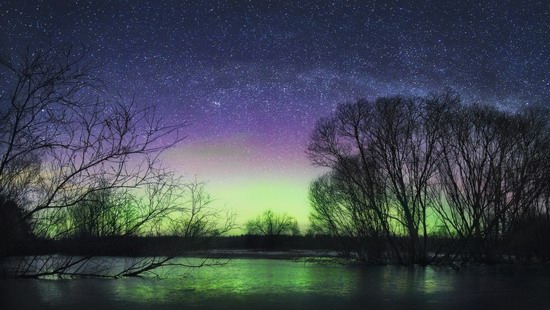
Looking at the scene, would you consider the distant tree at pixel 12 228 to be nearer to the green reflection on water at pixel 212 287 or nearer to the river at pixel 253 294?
the river at pixel 253 294

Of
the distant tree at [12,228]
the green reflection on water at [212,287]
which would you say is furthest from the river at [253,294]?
the distant tree at [12,228]

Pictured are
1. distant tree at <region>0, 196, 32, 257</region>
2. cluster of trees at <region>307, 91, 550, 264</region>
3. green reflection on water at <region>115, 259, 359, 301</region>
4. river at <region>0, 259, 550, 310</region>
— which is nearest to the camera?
river at <region>0, 259, 550, 310</region>

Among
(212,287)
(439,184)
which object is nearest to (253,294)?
(212,287)

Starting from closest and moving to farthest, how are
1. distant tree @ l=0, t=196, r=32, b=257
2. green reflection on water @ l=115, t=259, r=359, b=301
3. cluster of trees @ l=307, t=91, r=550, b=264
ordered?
green reflection on water @ l=115, t=259, r=359, b=301 → distant tree @ l=0, t=196, r=32, b=257 → cluster of trees @ l=307, t=91, r=550, b=264

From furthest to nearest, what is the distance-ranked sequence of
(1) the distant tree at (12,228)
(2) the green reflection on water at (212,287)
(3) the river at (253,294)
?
(1) the distant tree at (12,228) → (2) the green reflection on water at (212,287) → (3) the river at (253,294)

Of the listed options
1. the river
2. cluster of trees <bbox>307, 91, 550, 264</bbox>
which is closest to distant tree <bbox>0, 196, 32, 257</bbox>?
the river

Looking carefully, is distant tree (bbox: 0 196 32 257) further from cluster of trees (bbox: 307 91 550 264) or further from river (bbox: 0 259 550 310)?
cluster of trees (bbox: 307 91 550 264)

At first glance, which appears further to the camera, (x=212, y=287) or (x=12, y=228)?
(x=12, y=228)

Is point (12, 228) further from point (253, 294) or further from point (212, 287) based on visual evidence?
point (253, 294)

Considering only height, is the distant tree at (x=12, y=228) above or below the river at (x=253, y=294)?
above

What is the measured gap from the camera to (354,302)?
39.2 ft

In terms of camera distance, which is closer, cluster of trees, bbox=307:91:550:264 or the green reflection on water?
the green reflection on water

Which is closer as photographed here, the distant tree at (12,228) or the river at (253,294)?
the river at (253,294)

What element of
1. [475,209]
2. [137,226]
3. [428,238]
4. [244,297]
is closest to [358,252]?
[428,238]
